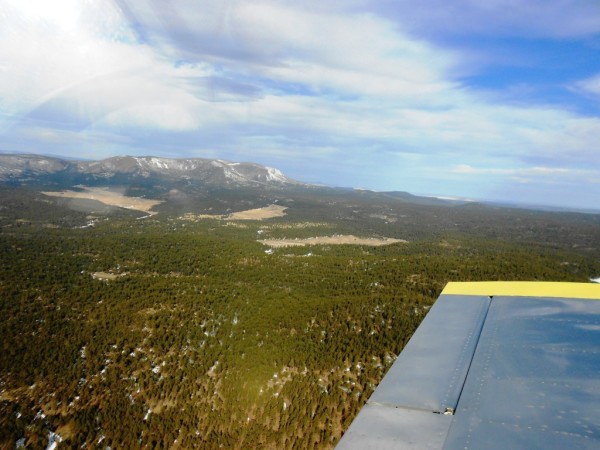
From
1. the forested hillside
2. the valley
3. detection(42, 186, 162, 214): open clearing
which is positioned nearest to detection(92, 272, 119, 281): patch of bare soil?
the forested hillside

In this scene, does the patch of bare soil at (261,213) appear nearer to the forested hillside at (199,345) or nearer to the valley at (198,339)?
the valley at (198,339)

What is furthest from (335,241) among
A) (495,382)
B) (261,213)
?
(495,382)

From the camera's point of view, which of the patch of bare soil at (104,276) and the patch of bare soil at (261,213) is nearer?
the patch of bare soil at (104,276)

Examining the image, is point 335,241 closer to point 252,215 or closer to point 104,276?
point 252,215

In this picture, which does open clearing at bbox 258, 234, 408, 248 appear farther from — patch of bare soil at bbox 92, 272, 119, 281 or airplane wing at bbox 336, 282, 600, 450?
airplane wing at bbox 336, 282, 600, 450

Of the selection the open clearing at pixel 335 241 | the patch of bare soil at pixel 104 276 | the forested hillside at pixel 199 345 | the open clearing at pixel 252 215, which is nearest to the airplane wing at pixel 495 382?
the forested hillside at pixel 199 345

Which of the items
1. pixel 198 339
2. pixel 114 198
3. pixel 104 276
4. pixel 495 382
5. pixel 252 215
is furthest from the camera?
pixel 114 198
